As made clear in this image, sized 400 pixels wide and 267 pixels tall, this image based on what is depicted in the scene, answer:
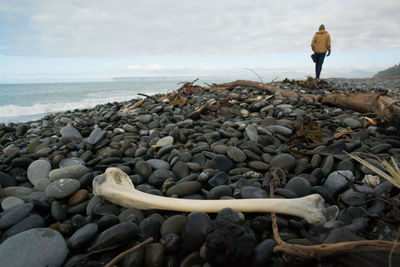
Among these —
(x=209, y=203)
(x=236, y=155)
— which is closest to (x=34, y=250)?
(x=209, y=203)

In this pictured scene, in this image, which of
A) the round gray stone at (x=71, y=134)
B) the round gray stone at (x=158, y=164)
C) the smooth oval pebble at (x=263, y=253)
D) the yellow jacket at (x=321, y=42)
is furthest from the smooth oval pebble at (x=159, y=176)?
the yellow jacket at (x=321, y=42)

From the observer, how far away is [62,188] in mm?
1674

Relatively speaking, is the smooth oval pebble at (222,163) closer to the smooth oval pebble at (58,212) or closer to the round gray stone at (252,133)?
the round gray stone at (252,133)

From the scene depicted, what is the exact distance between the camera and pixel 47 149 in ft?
8.35

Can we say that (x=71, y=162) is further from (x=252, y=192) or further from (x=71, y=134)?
(x=252, y=192)

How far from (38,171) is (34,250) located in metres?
1.13

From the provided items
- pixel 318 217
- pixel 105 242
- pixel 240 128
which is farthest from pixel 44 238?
pixel 240 128

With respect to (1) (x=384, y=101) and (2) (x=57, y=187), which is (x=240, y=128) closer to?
(1) (x=384, y=101)

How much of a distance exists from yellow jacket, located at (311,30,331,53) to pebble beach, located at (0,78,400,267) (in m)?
7.04

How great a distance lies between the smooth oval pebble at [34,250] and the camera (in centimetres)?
108

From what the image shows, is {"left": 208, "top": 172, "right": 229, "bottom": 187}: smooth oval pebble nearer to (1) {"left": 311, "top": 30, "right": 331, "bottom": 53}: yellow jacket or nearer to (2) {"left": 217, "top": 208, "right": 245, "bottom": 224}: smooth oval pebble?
(2) {"left": 217, "top": 208, "right": 245, "bottom": 224}: smooth oval pebble

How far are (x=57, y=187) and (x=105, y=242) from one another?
0.76 m

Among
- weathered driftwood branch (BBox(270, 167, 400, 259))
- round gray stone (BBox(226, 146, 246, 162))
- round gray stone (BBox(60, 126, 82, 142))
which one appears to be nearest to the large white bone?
weathered driftwood branch (BBox(270, 167, 400, 259))

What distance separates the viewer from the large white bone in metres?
1.22
